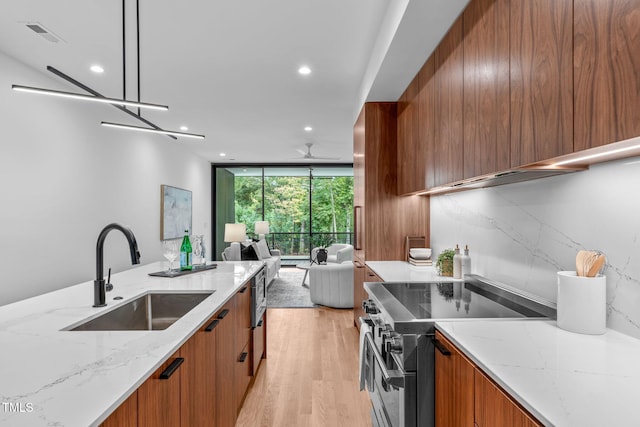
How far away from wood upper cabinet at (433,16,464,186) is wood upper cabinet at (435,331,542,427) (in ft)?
3.37

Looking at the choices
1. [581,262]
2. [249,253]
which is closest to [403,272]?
[581,262]

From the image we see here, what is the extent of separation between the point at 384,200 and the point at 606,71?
256 centimetres

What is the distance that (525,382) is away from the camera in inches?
33.5

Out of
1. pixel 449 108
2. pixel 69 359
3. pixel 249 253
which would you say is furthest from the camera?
pixel 249 253

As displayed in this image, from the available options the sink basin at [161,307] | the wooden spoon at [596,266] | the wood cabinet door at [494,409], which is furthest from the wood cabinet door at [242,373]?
the wooden spoon at [596,266]

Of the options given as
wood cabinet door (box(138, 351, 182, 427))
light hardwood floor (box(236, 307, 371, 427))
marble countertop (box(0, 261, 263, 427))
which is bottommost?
light hardwood floor (box(236, 307, 371, 427))

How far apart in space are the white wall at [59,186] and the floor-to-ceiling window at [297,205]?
3.97m

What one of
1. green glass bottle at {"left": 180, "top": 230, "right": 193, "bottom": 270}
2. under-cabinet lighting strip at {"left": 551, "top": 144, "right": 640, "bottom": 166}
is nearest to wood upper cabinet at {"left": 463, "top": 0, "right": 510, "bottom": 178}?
under-cabinet lighting strip at {"left": 551, "top": 144, "right": 640, "bottom": 166}

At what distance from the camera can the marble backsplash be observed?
3.86 feet

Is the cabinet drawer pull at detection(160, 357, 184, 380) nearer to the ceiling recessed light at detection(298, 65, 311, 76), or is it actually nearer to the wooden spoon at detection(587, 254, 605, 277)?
the wooden spoon at detection(587, 254, 605, 277)

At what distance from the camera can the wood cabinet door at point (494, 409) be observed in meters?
0.81

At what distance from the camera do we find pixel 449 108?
2.01 m

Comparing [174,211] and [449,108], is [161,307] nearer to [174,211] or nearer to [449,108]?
[449,108]

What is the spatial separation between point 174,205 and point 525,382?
6168 mm
